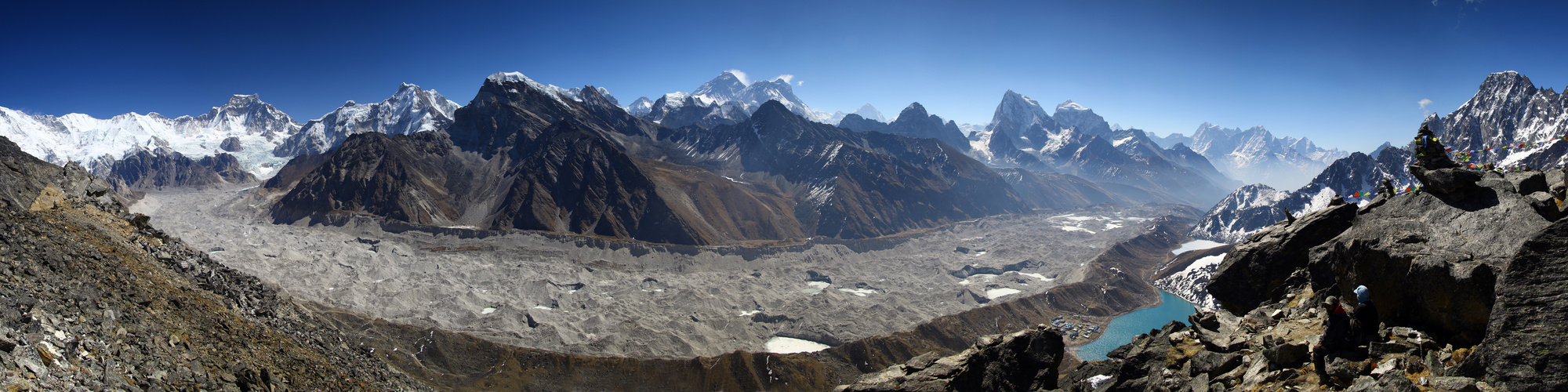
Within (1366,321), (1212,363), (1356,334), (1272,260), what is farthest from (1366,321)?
(1272,260)

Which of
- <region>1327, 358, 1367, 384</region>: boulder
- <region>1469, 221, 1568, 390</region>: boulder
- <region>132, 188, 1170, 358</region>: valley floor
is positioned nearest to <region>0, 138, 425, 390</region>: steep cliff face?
<region>1327, 358, 1367, 384</region>: boulder

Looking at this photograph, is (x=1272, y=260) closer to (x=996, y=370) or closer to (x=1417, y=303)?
(x=1417, y=303)

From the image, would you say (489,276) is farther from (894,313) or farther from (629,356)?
(894,313)

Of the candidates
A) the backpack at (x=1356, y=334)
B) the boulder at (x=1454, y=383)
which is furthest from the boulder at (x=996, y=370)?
the boulder at (x=1454, y=383)

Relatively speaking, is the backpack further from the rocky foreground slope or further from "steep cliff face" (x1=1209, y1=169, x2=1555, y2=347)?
"steep cliff face" (x1=1209, y1=169, x2=1555, y2=347)

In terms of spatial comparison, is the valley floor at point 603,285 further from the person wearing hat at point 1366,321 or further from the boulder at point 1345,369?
the person wearing hat at point 1366,321

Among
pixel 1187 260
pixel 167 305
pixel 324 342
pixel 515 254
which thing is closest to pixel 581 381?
pixel 324 342
